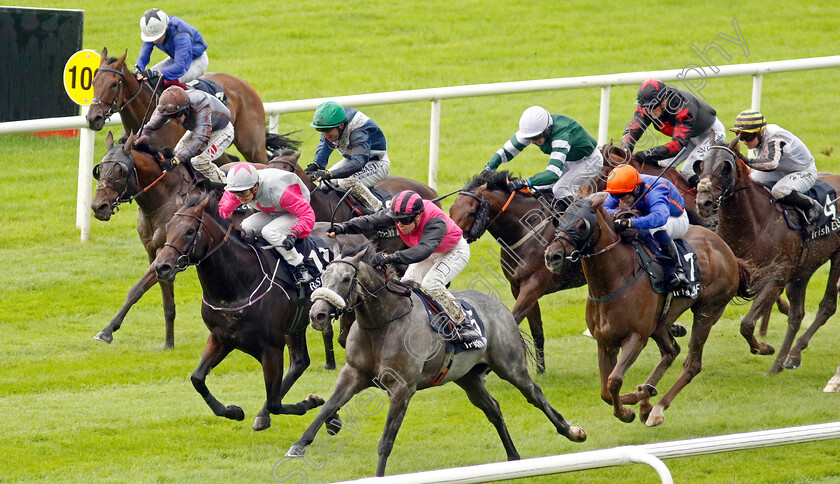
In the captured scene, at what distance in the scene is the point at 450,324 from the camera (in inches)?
290

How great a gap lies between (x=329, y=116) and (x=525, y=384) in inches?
122

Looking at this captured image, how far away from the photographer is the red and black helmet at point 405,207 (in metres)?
7.41

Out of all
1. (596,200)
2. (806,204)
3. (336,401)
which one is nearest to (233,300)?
(336,401)

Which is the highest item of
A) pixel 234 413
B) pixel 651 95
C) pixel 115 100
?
pixel 651 95

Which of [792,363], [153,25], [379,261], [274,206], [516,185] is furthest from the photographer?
[153,25]

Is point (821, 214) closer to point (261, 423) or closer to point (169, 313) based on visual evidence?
point (261, 423)

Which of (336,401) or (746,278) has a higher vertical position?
(746,278)

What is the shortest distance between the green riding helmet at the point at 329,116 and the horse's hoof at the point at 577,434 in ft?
11.1

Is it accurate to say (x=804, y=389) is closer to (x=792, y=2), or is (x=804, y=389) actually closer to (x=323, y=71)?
(x=323, y=71)

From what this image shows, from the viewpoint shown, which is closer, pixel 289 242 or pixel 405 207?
pixel 405 207

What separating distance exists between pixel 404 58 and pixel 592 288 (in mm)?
11688

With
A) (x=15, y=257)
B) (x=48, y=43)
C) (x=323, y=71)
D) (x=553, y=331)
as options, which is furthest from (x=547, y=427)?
(x=323, y=71)

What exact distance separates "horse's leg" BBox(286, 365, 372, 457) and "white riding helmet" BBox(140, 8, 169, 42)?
4.83 m

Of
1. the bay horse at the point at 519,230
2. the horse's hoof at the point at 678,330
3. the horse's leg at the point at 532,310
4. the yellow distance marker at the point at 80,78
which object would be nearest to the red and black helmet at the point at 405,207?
the bay horse at the point at 519,230
